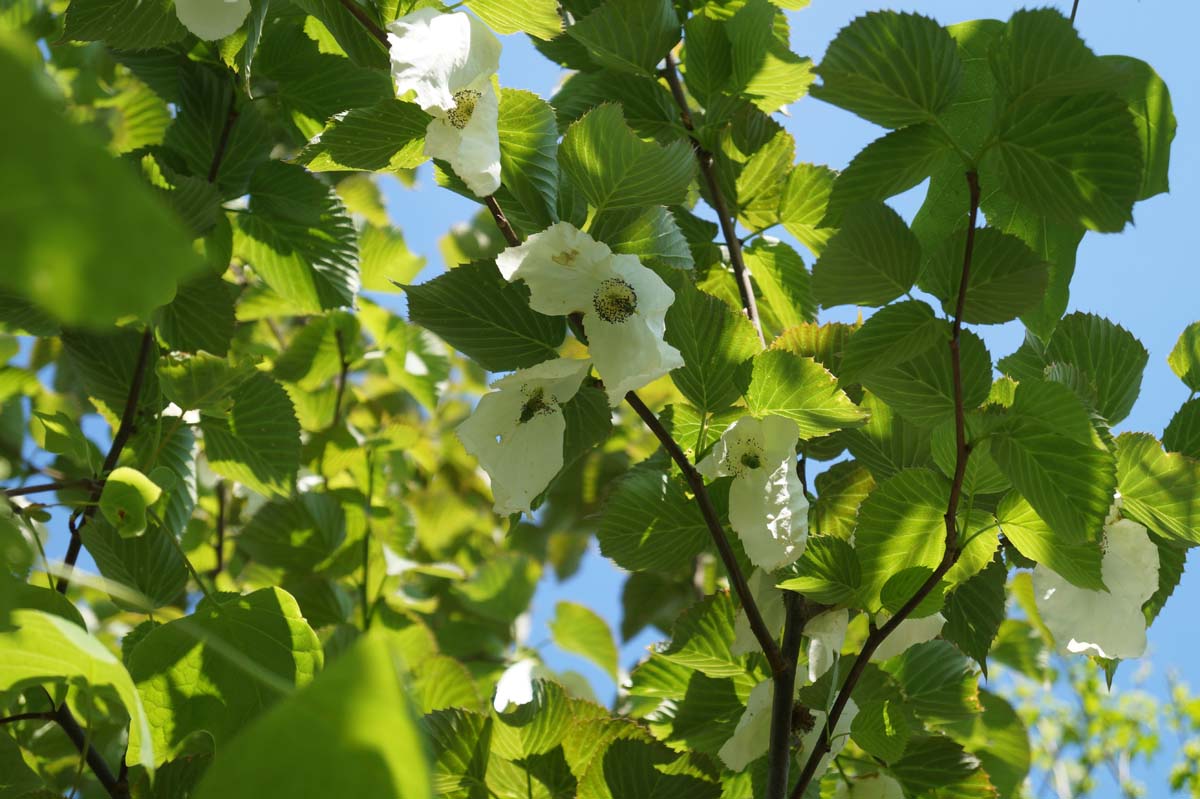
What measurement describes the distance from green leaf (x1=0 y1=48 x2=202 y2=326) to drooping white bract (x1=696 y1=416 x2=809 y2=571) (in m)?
0.43

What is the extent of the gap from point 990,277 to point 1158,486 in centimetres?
16

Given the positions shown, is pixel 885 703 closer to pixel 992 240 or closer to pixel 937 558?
pixel 937 558

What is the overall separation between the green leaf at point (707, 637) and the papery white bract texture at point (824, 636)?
5 centimetres

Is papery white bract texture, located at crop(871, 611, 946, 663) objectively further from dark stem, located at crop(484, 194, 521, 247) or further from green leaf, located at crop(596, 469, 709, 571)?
dark stem, located at crop(484, 194, 521, 247)

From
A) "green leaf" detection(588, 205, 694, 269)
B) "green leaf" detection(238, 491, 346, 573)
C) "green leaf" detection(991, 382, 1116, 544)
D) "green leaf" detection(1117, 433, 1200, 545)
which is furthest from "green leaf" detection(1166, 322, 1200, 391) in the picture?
"green leaf" detection(238, 491, 346, 573)

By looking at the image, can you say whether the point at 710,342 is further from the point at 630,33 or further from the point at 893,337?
the point at 630,33

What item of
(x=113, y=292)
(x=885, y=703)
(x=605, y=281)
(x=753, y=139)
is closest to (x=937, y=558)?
(x=885, y=703)

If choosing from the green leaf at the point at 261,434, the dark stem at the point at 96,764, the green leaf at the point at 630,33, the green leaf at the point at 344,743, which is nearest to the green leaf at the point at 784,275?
the green leaf at the point at 630,33

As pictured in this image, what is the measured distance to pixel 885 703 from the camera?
55 centimetres

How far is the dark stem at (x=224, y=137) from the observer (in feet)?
2.66

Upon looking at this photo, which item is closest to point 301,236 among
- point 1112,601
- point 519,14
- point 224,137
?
point 224,137

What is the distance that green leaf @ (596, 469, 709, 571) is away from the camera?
1.97 ft

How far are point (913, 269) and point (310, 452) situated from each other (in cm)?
94

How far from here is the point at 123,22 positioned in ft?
2.00
